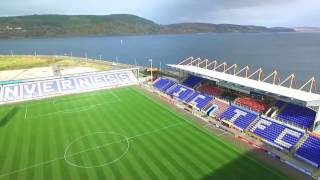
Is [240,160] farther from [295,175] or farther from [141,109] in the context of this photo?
[141,109]

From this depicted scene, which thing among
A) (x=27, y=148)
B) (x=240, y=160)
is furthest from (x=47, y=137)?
(x=240, y=160)

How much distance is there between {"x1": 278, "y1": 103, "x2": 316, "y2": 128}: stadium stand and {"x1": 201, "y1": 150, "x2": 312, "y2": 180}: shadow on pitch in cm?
886

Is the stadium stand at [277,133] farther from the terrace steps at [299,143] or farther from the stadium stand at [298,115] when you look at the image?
the stadium stand at [298,115]

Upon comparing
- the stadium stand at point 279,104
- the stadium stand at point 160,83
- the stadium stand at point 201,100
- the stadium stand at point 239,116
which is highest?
the stadium stand at point 160,83

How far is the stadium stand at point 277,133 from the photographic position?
109 feet

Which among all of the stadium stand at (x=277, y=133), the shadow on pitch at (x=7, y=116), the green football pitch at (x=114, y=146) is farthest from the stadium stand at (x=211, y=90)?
the shadow on pitch at (x=7, y=116)

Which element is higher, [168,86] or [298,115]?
[168,86]

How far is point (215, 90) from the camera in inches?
2104

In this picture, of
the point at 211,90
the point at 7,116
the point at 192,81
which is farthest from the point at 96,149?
the point at 192,81

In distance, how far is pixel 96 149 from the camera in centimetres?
3341

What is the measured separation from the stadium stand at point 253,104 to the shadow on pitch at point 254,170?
12953 mm

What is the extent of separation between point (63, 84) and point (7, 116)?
1739 centimetres

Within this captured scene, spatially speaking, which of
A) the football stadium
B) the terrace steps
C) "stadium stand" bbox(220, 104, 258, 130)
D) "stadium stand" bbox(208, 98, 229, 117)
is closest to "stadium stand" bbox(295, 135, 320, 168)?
the football stadium

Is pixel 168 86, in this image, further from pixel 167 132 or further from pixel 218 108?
pixel 167 132
